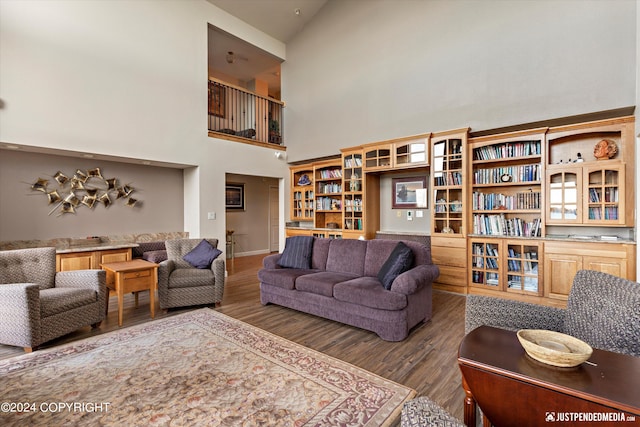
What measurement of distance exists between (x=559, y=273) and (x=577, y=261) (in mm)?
248

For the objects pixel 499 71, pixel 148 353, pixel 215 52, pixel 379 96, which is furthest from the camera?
pixel 215 52

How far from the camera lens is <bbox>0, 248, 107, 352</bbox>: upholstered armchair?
2.70m

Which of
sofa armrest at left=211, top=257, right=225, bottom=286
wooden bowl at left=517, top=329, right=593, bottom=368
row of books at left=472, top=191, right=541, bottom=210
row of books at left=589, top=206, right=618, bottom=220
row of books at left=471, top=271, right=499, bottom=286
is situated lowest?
row of books at left=471, top=271, right=499, bottom=286

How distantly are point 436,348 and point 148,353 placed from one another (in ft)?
8.31

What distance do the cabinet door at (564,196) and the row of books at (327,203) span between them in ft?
11.8

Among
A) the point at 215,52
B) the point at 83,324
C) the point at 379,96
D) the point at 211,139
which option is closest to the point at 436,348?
the point at 83,324

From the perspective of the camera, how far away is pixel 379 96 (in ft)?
18.8

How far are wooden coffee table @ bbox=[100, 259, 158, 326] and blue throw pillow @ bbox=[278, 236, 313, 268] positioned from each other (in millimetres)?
1595

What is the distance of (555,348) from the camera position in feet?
4.22

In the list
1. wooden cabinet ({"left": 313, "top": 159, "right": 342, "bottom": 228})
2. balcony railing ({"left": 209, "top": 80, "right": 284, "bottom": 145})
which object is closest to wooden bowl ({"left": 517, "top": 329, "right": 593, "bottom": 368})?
wooden cabinet ({"left": 313, "top": 159, "right": 342, "bottom": 228})

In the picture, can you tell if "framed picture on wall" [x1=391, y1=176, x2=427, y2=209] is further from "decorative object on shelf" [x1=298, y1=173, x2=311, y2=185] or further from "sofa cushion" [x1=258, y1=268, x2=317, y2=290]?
"sofa cushion" [x1=258, y1=268, x2=317, y2=290]

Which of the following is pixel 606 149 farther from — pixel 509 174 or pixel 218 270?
pixel 218 270

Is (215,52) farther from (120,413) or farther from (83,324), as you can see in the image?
(120,413)

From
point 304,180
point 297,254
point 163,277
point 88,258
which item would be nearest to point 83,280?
point 163,277
